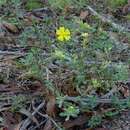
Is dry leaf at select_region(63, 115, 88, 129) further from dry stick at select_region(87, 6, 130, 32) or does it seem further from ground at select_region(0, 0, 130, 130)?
dry stick at select_region(87, 6, 130, 32)

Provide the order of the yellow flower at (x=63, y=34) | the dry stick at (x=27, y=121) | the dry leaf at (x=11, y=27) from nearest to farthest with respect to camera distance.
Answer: the dry stick at (x=27, y=121) < the yellow flower at (x=63, y=34) < the dry leaf at (x=11, y=27)

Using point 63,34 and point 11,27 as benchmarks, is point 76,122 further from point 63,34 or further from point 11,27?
point 11,27

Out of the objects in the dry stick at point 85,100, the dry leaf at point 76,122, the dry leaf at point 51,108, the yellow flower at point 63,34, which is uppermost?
the yellow flower at point 63,34

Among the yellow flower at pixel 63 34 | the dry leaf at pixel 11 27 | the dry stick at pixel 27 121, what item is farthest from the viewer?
the dry leaf at pixel 11 27

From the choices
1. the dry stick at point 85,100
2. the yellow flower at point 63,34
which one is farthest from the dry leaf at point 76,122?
the yellow flower at point 63,34

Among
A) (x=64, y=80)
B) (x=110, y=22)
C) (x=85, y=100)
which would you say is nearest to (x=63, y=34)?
(x=64, y=80)

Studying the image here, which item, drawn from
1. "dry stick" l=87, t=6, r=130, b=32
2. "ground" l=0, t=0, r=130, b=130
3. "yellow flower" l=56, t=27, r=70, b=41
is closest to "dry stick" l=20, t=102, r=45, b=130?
"ground" l=0, t=0, r=130, b=130

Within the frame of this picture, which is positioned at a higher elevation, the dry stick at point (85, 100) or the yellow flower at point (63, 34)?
the yellow flower at point (63, 34)

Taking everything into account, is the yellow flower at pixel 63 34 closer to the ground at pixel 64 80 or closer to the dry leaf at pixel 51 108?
the ground at pixel 64 80

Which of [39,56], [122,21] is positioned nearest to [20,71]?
[39,56]

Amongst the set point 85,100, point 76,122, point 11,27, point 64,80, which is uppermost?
point 11,27

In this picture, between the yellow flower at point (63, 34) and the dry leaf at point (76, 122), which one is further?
the yellow flower at point (63, 34)
